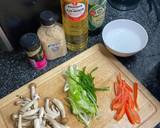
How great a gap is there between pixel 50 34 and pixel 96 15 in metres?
0.16

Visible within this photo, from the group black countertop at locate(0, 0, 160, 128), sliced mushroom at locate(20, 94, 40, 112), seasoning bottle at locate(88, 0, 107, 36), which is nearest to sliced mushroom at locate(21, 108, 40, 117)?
sliced mushroom at locate(20, 94, 40, 112)

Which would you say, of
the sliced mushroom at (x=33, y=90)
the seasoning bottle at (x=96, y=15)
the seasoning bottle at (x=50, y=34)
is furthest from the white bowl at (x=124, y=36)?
the sliced mushroom at (x=33, y=90)

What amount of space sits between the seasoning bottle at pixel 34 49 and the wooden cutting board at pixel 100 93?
0.15 feet

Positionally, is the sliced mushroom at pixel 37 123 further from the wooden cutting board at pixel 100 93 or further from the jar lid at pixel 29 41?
the jar lid at pixel 29 41

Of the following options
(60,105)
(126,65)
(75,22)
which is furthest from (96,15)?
(60,105)

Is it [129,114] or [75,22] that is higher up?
[75,22]

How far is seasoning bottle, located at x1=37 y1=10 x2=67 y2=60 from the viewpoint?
29.0 inches

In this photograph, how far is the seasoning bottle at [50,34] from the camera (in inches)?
29.0

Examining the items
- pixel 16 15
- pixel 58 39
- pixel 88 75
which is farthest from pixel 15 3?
pixel 88 75

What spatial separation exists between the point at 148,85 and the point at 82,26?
10.9 inches

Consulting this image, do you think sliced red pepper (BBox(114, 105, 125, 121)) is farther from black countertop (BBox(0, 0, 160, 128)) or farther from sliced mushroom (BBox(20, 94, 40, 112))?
sliced mushroom (BBox(20, 94, 40, 112))

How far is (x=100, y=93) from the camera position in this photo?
783 mm

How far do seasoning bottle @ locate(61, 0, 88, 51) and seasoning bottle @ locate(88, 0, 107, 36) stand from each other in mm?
34

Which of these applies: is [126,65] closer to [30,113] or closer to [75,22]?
[75,22]
